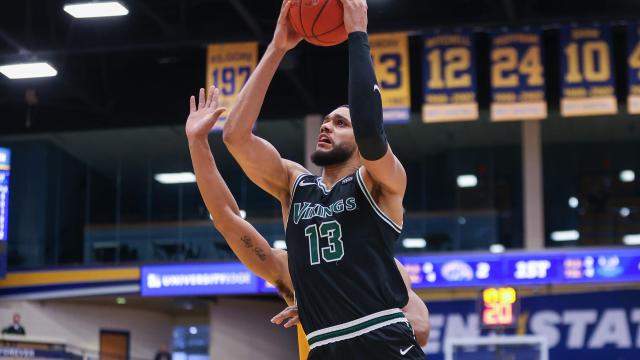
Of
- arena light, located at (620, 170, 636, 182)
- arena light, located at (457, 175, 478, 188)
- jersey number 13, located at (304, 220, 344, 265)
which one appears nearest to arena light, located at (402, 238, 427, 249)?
arena light, located at (457, 175, 478, 188)

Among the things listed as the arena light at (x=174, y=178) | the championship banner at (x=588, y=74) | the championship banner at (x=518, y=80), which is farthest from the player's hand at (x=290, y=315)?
the arena light at (x=174, y=178)

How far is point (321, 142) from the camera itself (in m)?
4.53

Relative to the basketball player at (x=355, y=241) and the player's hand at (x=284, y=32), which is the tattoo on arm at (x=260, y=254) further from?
the player's hand at (x=284, y=32)

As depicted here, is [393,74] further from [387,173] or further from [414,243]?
[387,173]

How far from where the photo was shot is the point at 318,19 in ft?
14.8

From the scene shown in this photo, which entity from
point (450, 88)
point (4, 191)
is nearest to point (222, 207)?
point (450, 88)

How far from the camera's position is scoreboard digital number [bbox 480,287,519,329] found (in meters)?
17.8

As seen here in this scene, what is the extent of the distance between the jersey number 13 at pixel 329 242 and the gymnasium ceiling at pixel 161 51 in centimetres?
1618

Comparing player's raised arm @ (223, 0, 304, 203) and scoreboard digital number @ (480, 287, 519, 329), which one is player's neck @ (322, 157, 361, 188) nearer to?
player's raised arm @ (223, 0, 304, 203)

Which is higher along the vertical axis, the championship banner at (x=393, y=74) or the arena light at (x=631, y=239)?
the championship banner at (x=393, y=74)

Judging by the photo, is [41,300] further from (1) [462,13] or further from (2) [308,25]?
(2) [308,25]

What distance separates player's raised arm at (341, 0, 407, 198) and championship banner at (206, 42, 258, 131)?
15.4 meters

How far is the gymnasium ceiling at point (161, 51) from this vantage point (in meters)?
20.9

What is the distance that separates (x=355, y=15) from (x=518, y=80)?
1534 cm
